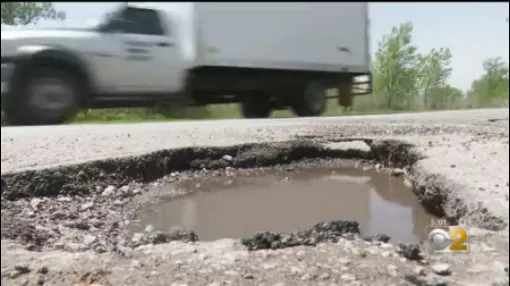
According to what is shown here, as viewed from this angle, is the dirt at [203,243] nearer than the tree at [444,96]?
No

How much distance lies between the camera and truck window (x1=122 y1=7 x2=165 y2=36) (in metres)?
0.97

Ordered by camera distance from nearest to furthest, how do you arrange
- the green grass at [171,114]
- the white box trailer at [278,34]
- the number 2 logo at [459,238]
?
the white box trailer at [278,34], the green grass at [171,114], the number 2 logo at [459,238]

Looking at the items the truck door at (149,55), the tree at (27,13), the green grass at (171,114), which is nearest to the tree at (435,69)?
the green grass at (171,114)

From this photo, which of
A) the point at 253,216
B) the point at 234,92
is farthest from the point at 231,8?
the point at 253,216

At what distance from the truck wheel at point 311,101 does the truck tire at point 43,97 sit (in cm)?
42

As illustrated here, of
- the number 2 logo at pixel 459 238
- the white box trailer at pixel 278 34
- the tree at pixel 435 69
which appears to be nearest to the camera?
the white box trailer at pixel 278 34

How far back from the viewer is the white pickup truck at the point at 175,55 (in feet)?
3.17

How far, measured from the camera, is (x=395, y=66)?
1.20m

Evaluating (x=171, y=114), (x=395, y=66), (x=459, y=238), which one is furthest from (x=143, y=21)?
(x=459, y=238)

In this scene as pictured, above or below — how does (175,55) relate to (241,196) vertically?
above

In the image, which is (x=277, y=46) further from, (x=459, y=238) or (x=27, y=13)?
(x=459, y=238)

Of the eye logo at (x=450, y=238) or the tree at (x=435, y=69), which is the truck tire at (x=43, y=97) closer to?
the tree at (x=435, y=69)

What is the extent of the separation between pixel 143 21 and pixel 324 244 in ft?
2.51

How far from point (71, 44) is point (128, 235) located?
57 centimetres
